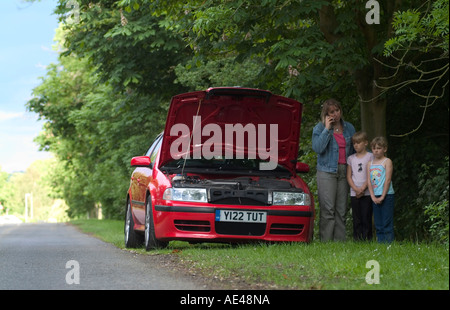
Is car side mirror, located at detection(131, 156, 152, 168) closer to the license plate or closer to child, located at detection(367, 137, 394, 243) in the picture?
the license plate

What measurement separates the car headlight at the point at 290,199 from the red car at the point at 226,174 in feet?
0.04

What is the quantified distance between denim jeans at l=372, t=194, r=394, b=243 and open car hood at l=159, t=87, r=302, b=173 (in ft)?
4.59

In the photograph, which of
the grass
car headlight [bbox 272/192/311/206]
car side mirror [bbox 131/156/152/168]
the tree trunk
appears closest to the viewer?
the grass

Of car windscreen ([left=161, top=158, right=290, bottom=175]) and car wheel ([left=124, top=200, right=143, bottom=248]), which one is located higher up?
car windscreen ([left=161, top=158, right=290, bottom=175])

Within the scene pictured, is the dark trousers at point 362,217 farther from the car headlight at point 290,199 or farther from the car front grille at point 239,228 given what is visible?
the car front grille at point 239,228

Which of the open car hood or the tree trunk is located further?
the tree trunk

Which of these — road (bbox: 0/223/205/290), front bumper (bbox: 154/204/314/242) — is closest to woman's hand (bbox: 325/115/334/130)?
front bumper (bbox: 154/204/314/242)

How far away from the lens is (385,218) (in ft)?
37.6

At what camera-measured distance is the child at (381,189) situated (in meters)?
11.3

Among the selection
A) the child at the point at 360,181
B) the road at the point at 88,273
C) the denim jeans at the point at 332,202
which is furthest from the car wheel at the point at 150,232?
the child at the point at 360,181

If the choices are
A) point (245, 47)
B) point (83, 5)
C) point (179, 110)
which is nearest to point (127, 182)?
point (83, 5)

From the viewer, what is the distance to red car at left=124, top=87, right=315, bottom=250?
1091 centimetres

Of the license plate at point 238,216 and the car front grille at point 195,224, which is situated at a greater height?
the license plate at point 238,216

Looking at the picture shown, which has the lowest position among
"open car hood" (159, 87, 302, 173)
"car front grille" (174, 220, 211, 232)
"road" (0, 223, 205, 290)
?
"road" (0, 223, 205, 290)
